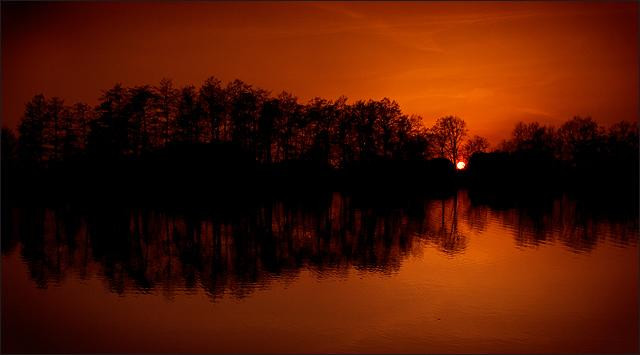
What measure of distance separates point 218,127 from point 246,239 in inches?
1902

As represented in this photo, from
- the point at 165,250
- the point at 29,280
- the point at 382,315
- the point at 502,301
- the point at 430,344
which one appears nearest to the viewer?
the point at 430,344

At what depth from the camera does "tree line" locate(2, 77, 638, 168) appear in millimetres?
65750

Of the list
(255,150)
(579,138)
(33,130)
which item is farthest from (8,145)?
(579,138)

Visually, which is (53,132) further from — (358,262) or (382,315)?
(382,315)

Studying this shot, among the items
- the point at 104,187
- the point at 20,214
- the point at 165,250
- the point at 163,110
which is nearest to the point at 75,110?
the point at 163,110

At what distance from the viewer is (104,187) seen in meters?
55.4

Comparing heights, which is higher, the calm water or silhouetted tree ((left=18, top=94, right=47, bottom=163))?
silhouetted tree ((left=18, top=94, right=47, bottom=163))

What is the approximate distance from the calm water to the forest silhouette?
26.8 m

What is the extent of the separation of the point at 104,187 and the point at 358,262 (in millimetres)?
43392

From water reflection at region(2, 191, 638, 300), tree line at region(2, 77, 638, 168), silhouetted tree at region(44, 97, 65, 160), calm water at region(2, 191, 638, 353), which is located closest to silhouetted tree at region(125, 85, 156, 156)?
tree line at region(2, 77, 638, 168)

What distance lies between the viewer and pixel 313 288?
16531 mm

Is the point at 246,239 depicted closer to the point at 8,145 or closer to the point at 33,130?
the point at 33,130

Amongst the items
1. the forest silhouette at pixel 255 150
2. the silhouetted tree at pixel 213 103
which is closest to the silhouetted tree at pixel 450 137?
the forest silhouette at pixel 255 150

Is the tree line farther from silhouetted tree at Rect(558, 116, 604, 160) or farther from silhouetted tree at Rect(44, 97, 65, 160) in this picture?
silhouetted tree at Rect(558, 116, 604, 160)
